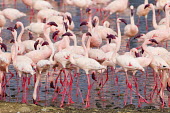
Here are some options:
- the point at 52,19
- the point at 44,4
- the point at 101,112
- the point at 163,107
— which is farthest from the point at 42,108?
the point at 44,4

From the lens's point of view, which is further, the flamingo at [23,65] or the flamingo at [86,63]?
the flamingo at [86,63]

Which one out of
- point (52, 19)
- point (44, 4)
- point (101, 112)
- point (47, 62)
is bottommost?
point (101, 112)

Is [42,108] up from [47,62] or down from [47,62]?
down

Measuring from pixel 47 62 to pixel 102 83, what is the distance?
176 cm

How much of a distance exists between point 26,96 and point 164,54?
9.98ft

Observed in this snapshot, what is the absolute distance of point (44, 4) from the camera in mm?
18859

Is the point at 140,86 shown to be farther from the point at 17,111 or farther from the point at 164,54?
the point at 17,111

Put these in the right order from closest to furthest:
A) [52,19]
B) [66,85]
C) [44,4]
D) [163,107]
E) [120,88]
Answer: [163,107] < [66,85] < [120,88] < [52,19] < [44,4]

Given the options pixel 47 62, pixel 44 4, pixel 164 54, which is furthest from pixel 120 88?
pixel 44 4

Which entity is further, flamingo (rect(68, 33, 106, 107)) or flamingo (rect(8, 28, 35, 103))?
flamingo (rect(68, 33, 106, 107))

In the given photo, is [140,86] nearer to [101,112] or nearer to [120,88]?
[120,88]

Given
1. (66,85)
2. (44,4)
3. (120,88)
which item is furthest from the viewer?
(44,4)

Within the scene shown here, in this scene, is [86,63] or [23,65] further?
[86,63]

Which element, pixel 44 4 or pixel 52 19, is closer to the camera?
pixel 52 19
